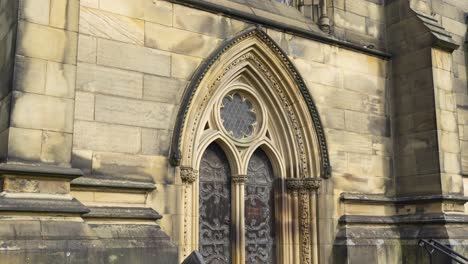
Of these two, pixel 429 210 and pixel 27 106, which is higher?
pixel 27 106

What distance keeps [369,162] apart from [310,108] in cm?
162

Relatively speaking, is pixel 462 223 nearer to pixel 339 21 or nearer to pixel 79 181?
pixel 339 21

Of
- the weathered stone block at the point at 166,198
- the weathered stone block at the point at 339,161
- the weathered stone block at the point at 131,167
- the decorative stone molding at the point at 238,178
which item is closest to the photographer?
the weathered stone block at the point at 131,167

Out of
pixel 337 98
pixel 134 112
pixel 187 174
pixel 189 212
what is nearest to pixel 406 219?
pixel 337 98

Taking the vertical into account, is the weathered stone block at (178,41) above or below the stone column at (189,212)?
above

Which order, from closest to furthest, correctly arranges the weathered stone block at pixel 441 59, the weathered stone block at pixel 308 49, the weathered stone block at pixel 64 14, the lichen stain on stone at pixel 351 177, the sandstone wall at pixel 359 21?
the weathered stone block at pixel 64 14, the weathered stone block at pixel 308 49, the lichen stain on stone at pixel 351 177, the weathered stone block at pixel 441 59, the sandstone wall at pixel 359 21

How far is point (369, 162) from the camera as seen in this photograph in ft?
31.9

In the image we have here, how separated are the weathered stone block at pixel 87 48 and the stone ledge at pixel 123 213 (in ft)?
5.97

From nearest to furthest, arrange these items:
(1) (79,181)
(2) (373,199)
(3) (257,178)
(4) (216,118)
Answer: (1) (79,181)
(4) (216,118)
(3) (257,178)
(2) (373,199)

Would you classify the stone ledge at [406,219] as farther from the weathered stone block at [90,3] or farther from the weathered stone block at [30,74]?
the weathered stone block at [30,74]

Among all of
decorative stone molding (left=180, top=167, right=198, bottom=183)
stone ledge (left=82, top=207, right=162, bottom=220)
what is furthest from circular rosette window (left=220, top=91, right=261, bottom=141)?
stone ledge (left=82, top=207, right=162, bottom=220)

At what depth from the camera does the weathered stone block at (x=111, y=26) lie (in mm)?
6996

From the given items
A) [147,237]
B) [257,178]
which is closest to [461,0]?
[257,178]

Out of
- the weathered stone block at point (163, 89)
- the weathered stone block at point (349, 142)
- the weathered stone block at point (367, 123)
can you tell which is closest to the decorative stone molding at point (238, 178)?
the weathered stone block at point (163, 89)
